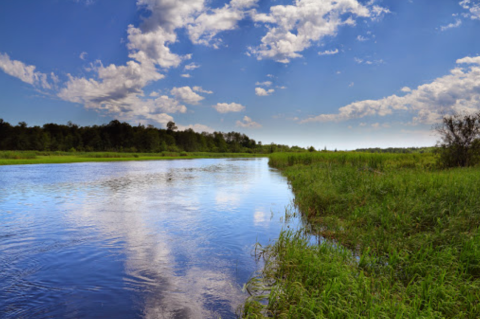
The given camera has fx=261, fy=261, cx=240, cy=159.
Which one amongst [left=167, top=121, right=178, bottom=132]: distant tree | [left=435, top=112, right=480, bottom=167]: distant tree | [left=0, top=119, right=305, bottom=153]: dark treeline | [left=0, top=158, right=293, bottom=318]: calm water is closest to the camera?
[left=0, top=158, right=293, bottom=318]: calm water

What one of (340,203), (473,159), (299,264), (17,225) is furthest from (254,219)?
(473,159)

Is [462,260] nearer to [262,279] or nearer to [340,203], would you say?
[262,279]

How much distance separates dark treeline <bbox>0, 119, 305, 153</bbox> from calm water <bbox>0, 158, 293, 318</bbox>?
5186 centimetres

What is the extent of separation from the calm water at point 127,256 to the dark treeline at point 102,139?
5186cm

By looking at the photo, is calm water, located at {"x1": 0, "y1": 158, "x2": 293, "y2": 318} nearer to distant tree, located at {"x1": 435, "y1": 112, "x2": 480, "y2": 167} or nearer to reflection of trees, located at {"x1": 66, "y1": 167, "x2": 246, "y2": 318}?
reflection of trees, located at {"x1": 66, "y1": 167, "x2": 246, "y2": 318}

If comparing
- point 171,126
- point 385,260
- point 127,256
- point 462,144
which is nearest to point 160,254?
point 127,256

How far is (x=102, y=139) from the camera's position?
333 ft

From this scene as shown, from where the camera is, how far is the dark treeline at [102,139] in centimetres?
8231

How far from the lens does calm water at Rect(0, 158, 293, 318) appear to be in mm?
4543

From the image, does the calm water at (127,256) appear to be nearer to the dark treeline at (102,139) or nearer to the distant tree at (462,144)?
the distant tree at (462,144)

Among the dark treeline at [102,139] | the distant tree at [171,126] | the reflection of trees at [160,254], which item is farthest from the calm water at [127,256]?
the distant tree at [171,126]

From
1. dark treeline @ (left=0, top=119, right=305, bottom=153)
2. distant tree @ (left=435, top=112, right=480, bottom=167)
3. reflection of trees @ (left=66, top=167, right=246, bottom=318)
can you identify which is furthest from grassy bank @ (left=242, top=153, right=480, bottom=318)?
dark treeline @ (left=0, top=119, right=305, bottom=153)

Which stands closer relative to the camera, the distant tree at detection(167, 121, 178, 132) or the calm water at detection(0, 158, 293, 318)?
the calm water at detection(0, 158, 293, 318)

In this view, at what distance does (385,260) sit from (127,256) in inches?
244
